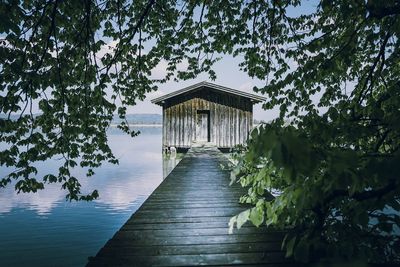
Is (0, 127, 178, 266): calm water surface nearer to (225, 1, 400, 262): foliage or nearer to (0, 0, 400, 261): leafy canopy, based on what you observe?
(0, 0, 400, 261): leafy canopy

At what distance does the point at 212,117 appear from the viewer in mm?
23375

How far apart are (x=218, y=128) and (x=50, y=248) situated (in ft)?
50.3

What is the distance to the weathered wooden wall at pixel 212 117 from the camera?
23.4 meters

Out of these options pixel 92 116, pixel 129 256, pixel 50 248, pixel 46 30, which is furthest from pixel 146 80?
pixel 50 248

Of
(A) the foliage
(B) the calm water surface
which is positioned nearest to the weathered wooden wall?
(B) the calm water surface

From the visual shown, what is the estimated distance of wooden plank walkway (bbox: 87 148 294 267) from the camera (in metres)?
2.94

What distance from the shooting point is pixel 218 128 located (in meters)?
23.6

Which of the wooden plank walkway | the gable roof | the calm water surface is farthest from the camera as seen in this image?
the gable roof

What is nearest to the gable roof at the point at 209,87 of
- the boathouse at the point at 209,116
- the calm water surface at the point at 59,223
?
the boathouse at the point at 209,116

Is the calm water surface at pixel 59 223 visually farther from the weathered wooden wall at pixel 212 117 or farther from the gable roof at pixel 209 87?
the gable roof at pixel 209 87

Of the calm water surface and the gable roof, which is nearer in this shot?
the calm water surface

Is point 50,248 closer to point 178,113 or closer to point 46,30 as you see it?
point 46,30

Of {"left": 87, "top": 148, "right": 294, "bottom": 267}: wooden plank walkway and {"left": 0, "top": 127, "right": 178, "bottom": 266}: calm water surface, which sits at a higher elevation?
{"left": 87, "top": 148, "right": 294, "bottom": 267}: wooden plank walkway

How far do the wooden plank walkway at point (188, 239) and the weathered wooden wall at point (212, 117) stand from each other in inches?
703
